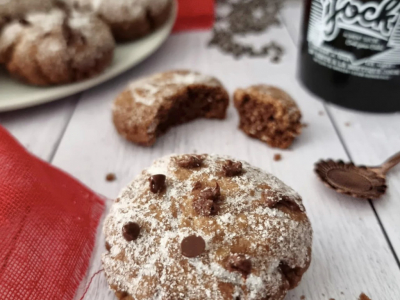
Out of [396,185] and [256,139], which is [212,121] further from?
[396,185]

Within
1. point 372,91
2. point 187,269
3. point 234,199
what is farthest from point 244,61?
point 187,269

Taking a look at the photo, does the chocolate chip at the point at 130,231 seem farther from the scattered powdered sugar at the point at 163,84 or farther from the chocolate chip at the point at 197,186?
the scattered powdered sugar at the point at 163,84

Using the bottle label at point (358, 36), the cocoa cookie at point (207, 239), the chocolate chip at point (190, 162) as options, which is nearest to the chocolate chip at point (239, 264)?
the cocoa cookie at point (207, 239)

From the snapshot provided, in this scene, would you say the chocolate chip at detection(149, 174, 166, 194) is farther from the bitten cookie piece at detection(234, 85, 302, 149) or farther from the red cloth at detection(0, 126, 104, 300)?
the bitten cookie piece at detection(234, 85, 302, 149)

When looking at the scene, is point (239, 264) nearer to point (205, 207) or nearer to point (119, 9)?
point (205, 207)

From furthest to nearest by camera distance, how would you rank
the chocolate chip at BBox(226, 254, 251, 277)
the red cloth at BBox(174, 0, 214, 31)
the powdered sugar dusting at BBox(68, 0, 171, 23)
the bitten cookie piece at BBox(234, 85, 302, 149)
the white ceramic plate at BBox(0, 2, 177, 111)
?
the red cloth at BBox(174, 0, 214, 31) → the powdered sugar dusting at BBox(68, 0, 171, 23) → the white ceramic plate at BBox(0, 2, 177, 111) → the bitten cookie piece at BBox(234, 85, 302, 149) → the chocolate chip at BBox(226, 254, 251, 277)

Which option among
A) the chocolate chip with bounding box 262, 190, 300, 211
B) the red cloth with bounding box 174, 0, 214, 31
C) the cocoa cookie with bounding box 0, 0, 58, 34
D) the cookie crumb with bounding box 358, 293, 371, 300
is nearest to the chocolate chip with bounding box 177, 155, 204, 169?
the chocolate chip with bounding box 262, 190, 300, 211

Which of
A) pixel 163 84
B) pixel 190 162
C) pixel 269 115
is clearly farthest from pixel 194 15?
pixel 190 162
